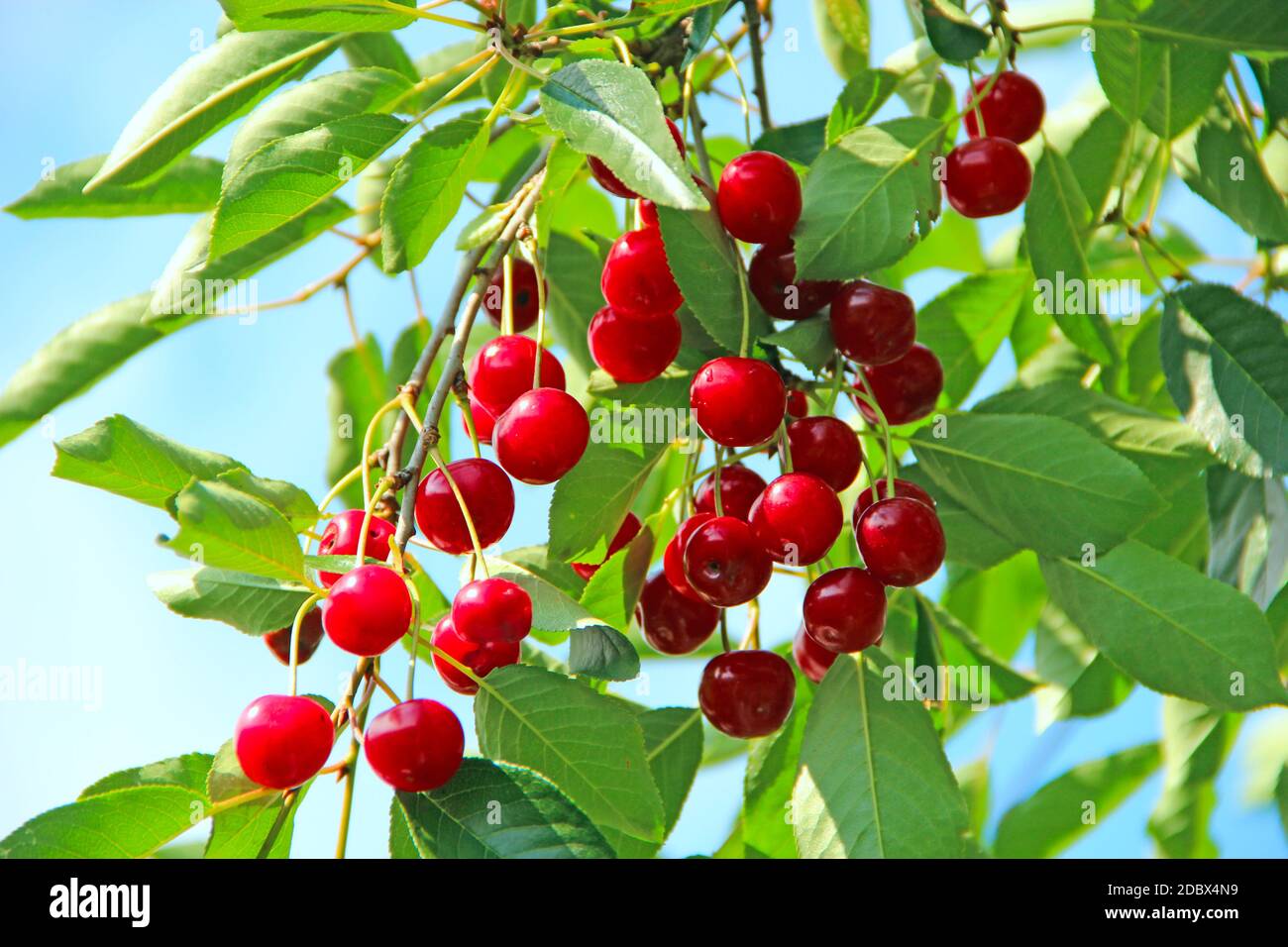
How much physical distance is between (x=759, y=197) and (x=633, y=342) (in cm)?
19

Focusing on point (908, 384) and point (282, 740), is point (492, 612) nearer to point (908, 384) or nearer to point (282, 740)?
point (282, 740)

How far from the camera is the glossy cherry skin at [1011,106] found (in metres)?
1.54

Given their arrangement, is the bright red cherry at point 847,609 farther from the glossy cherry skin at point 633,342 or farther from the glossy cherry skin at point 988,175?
the glossy cherry skin at point 988,175

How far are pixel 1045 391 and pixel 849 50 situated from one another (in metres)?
0.73

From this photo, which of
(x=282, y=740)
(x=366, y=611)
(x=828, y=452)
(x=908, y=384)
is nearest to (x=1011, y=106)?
(x=908, y=384)

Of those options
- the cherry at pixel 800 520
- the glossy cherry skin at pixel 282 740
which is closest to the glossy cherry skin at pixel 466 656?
the glossy cherry skin at pixel 282 740

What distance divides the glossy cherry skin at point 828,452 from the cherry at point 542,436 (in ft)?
0.74

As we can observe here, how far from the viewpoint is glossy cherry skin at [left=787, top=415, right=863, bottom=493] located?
1.23 meters

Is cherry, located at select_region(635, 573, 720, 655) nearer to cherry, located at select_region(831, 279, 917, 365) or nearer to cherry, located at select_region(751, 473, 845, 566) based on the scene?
cherry, located at select_region(751, 473, 845, 566)

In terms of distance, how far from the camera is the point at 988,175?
136 cm

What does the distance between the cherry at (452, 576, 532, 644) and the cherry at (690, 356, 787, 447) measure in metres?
0.23

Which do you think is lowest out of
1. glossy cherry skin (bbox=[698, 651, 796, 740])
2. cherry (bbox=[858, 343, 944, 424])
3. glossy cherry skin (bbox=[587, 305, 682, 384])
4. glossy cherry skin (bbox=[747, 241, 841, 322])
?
glossy cherry skin (bbox=[698, 651, 796, 740])

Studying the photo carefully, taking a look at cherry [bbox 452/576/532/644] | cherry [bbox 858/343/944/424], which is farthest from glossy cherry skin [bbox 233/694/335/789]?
cherry [bbox 858/343/944/424]

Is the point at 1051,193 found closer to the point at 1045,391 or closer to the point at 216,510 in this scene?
the point at 1045,391
